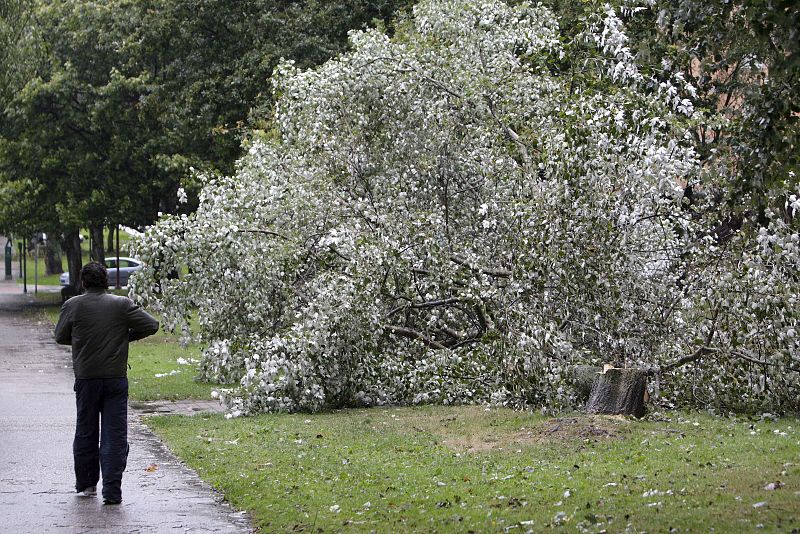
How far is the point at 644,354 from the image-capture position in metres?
12.0

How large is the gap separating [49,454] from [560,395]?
17.1 feet

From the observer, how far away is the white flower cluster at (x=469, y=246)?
11648 mm

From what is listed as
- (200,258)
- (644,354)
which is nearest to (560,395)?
(644,354)

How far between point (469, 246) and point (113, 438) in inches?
256

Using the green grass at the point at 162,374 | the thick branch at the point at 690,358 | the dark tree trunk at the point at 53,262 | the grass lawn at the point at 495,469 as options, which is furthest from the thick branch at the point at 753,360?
the dark tree trunk at the point at 53,262

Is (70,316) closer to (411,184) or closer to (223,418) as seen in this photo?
(223,418)

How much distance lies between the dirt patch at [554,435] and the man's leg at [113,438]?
3.39 metres

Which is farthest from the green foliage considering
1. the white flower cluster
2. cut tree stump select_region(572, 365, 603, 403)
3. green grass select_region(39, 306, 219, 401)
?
cut tree stump select_region(572, 365, 603, 403)

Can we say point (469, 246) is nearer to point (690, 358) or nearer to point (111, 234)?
point (690, 358)

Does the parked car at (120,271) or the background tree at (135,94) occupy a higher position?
the background tree at (135,94)

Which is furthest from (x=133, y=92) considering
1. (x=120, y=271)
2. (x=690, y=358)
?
(x=690, y=358)

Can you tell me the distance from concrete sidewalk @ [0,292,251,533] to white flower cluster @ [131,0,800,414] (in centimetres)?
204

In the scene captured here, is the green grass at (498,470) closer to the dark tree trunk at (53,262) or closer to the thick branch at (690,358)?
the thick branch at (690,358)

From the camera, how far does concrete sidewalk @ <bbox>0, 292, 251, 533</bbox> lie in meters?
7.55
